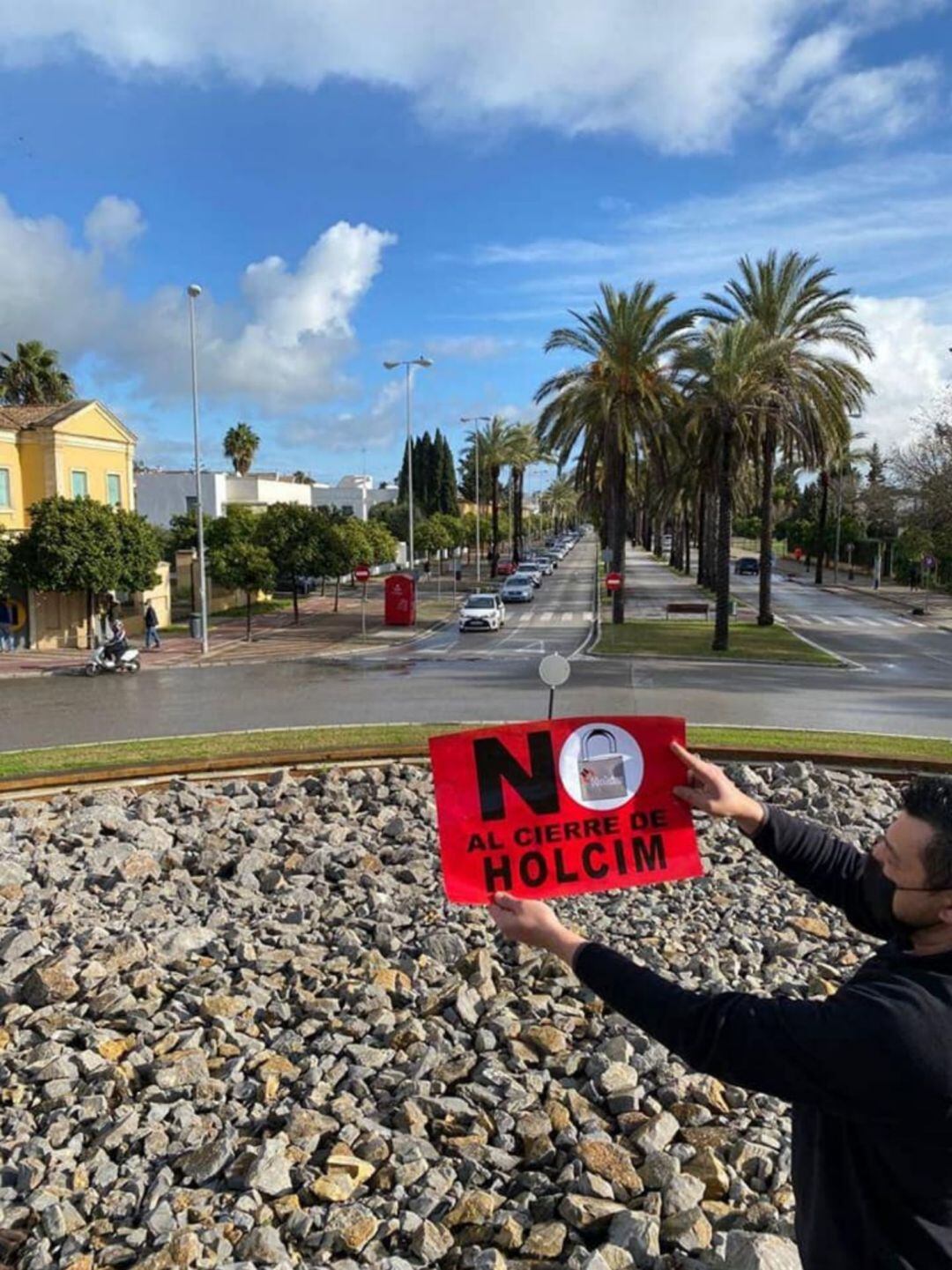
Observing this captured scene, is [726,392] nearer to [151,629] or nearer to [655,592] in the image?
[151,629]

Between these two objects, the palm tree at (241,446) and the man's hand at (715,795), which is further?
the palm tree at (241,446)

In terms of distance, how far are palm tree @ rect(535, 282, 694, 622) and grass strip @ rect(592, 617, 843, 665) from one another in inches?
100

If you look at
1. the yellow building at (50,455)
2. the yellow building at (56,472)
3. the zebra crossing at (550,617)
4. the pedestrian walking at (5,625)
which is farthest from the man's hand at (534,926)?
the zebra crossing at (550,617)

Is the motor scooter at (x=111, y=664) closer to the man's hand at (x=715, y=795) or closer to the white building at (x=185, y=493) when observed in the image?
the man's hand at (x=715, y=795)

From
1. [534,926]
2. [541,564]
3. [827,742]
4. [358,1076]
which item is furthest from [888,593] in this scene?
[534,926]

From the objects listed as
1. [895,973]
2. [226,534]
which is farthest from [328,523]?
[895,973]

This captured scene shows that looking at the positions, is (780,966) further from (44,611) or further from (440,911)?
(44,611)

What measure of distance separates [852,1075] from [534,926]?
0.81m

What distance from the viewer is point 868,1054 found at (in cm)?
190

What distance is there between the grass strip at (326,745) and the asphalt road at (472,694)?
197 cm

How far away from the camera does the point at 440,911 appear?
6762 mm

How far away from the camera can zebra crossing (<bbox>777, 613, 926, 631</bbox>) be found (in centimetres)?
3728

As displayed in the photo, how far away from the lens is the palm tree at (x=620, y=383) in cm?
3200

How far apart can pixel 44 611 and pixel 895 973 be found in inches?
1275
